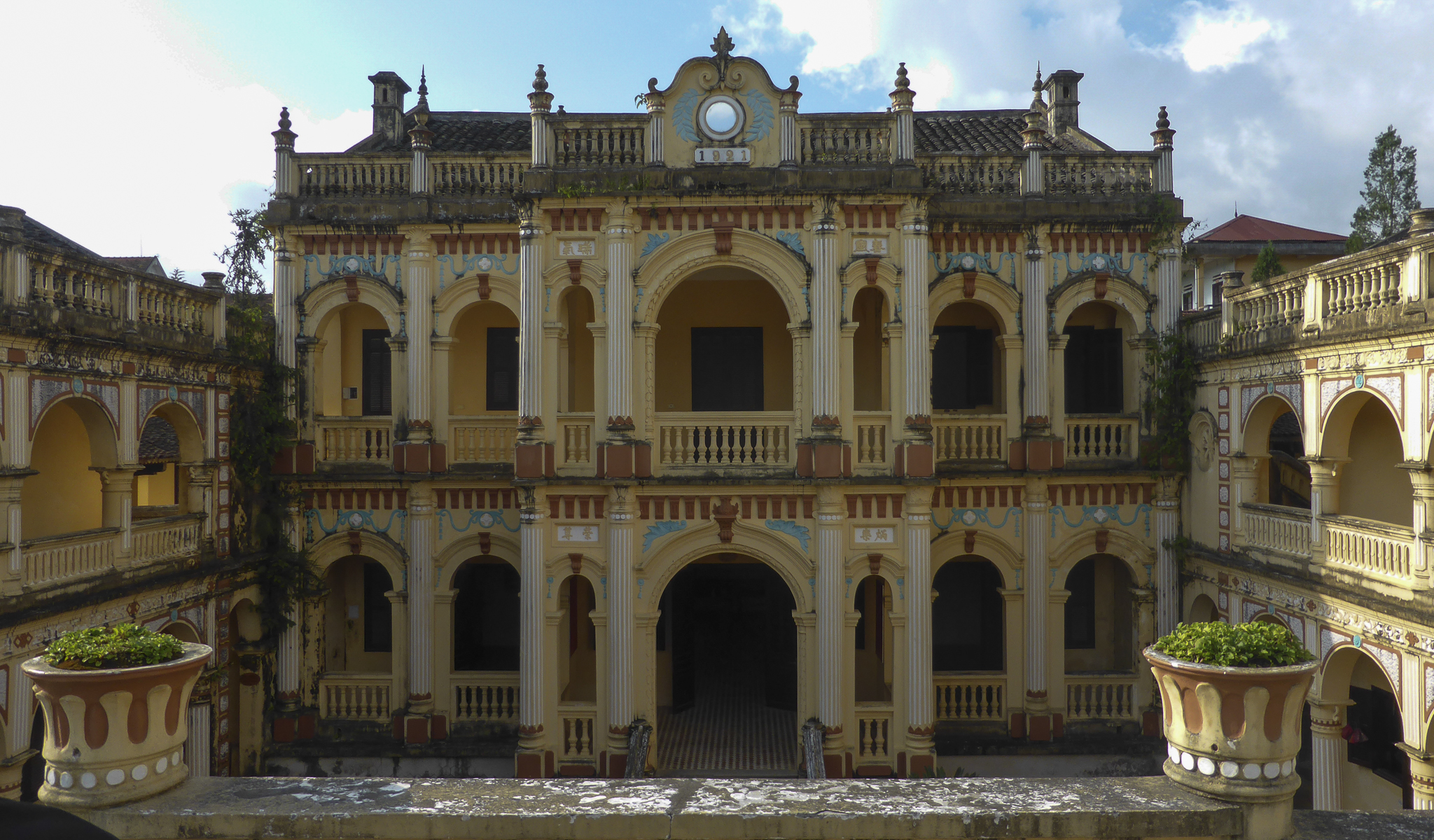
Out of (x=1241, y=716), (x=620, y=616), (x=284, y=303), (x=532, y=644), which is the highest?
(x=284, y=303)

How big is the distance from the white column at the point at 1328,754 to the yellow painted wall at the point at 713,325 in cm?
998

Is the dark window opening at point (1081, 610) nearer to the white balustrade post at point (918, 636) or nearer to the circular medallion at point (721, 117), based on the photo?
the white balustrade post at point (918, 636)

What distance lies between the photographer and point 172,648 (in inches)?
229

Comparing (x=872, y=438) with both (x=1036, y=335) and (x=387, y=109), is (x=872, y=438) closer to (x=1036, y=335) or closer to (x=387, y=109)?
(x=1036, y=335)

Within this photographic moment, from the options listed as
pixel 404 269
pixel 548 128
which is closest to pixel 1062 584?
pixel 548 128

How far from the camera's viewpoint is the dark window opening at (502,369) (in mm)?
17672

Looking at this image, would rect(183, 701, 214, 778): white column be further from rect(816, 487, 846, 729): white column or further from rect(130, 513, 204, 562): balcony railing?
rect(816, 487, 846, 729): white column

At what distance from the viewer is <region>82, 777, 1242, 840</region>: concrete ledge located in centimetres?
479

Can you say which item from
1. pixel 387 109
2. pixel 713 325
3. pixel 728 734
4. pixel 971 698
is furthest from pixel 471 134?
pixel 971 698

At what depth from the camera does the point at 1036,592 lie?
15320 mm

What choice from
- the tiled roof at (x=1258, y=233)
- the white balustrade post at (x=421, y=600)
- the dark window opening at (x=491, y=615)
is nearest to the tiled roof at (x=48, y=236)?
the white balustrade post at (x=421, y=600)

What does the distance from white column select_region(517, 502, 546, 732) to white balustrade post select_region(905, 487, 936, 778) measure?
595 cm

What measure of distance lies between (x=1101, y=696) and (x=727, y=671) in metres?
7.28

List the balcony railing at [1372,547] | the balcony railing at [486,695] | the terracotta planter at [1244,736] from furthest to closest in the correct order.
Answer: the balcony railing at [486,695], the balcony railing at [1372,547], the terracotta planter at [1244,736]
